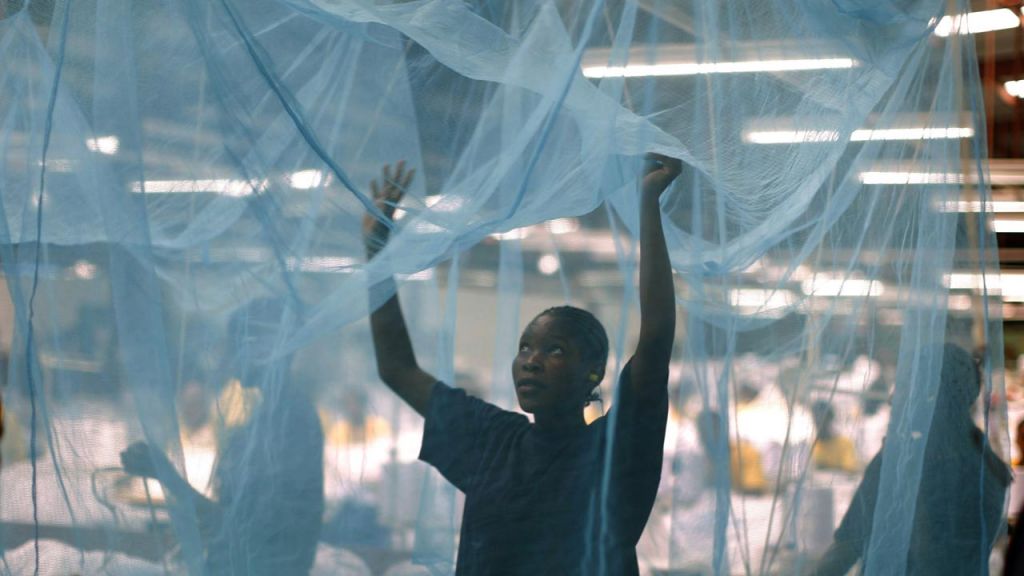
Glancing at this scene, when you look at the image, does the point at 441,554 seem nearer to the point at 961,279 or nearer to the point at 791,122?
the point at 791,122

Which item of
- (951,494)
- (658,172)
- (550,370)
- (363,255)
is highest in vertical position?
(658,172)

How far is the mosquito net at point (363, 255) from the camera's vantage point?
1700mm

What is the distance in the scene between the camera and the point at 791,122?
1941 millimetres

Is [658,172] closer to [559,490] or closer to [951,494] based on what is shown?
[559,490]

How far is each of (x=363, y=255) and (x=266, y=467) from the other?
0.38 metres

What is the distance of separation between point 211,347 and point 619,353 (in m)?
0.67

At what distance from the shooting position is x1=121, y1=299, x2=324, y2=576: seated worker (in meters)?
1.73

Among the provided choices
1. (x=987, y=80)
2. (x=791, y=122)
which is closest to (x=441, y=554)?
(x=791, y=122)

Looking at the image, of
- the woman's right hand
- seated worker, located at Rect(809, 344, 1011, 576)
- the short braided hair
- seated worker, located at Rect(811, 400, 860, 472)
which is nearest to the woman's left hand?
the short braided hair

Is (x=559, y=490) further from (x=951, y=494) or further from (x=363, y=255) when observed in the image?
(x=951, y=494)

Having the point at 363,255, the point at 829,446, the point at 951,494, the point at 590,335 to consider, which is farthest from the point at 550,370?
the point at 951,494

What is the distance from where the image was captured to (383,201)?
5.60ft

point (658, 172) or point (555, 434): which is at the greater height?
point (658, 172)

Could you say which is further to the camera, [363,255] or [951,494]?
[951,494]
